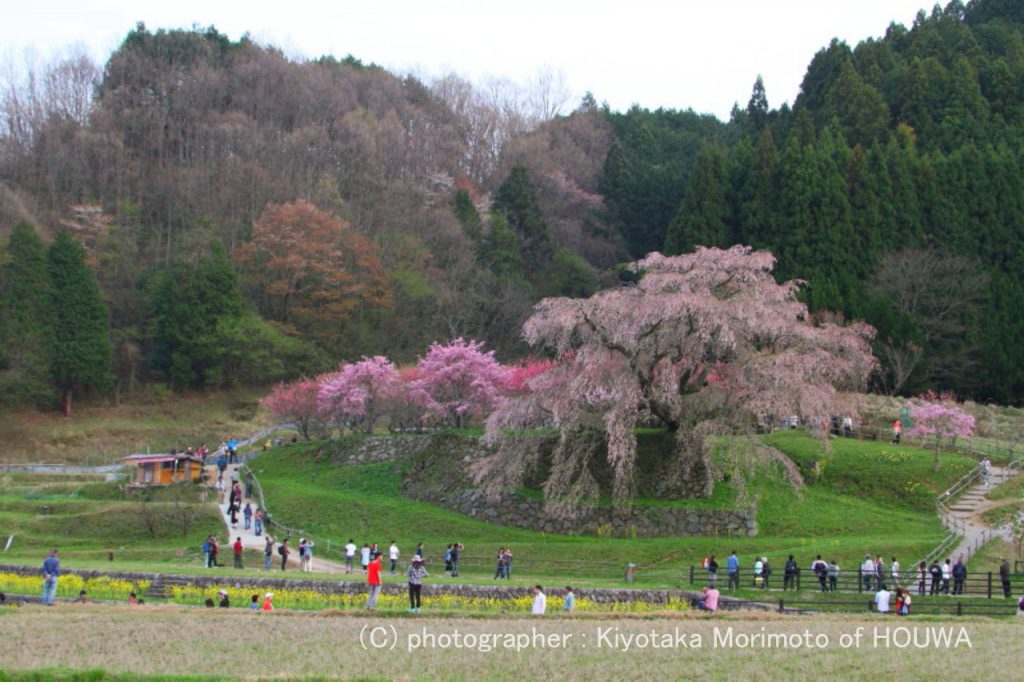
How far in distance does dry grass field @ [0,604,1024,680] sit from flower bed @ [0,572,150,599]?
422 centimetres

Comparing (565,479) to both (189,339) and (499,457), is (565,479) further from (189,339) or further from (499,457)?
(189,339)

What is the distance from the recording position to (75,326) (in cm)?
5594

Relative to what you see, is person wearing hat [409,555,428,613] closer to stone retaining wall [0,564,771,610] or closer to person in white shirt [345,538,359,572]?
stone retaining wall [0,564,771,610]

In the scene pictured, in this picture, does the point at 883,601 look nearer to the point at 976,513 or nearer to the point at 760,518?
the point at 760,518

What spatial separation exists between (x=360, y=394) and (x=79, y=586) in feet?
67.7

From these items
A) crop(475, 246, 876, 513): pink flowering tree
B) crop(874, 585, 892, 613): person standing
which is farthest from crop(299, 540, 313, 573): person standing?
crop(874, 585, 892, 613): person standing

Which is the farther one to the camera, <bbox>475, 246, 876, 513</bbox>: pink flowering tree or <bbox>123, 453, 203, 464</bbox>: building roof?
<bbox>123, 453, 203, 464</bbox>: building roof

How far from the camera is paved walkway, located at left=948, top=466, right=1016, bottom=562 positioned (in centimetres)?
2881

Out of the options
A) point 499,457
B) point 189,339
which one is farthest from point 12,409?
point 499,457

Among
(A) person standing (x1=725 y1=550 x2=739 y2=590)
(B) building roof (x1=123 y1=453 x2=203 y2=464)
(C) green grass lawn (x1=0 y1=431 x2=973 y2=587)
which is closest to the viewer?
(A) person standing (x1=725 y1=550 x2=739 y2=590)

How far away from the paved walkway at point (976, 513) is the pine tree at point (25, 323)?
1696 inches

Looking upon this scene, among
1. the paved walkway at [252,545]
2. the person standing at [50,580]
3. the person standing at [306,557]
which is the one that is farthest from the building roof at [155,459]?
the person standing at [50,580]

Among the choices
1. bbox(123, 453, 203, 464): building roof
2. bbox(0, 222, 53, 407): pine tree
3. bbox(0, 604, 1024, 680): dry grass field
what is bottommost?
bbox(0, 604, 1024, 680): dry grass field

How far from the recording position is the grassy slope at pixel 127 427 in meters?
53.9
